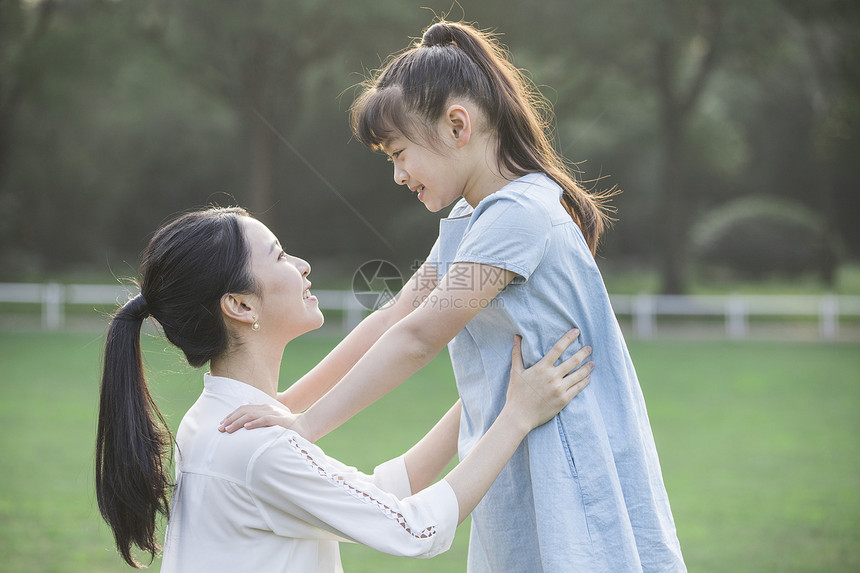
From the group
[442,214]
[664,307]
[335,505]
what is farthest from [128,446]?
[664,307]

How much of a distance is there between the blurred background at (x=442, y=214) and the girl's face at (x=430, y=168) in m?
0.50

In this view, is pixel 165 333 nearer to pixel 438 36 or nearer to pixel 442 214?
pixel 438 36

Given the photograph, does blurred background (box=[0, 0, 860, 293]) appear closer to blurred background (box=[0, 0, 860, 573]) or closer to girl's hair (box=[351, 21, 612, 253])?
blurred background (box=[0, 0, 860, 573])

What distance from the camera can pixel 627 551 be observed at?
5.95 ft

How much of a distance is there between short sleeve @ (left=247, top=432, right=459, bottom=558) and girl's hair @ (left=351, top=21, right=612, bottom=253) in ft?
2.74

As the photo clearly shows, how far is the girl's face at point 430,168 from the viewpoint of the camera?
6.90 feet

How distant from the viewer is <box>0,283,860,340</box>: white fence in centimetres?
1498

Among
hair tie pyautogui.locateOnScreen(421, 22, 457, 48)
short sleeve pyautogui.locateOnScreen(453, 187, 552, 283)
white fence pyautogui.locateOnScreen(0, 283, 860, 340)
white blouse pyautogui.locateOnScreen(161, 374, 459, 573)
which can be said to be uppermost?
hair tie pyautogui.locateOnScreen(421, 22, 457, 48)

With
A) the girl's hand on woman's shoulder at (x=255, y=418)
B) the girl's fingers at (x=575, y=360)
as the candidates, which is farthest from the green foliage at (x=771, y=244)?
the girl's hand on woman's shoulder at (x=255, y=418)

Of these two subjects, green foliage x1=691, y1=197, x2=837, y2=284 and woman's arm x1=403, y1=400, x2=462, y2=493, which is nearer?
woman's arm x1=403, y1=400, x2=462, y2=493

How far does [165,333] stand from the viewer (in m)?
2.07

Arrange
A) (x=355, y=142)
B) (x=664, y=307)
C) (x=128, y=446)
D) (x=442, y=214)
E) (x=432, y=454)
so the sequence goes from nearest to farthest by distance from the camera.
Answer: (x=128, y=446)
(x=432, y=454)
(x=442, y=214)
(x=664, y=307)
(x=355, y=142)

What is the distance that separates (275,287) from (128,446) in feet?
1.72

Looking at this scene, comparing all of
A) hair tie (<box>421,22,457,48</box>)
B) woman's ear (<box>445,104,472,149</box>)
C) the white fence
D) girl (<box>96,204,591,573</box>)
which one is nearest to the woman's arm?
girl (<box>96,204,591,573</box>)
